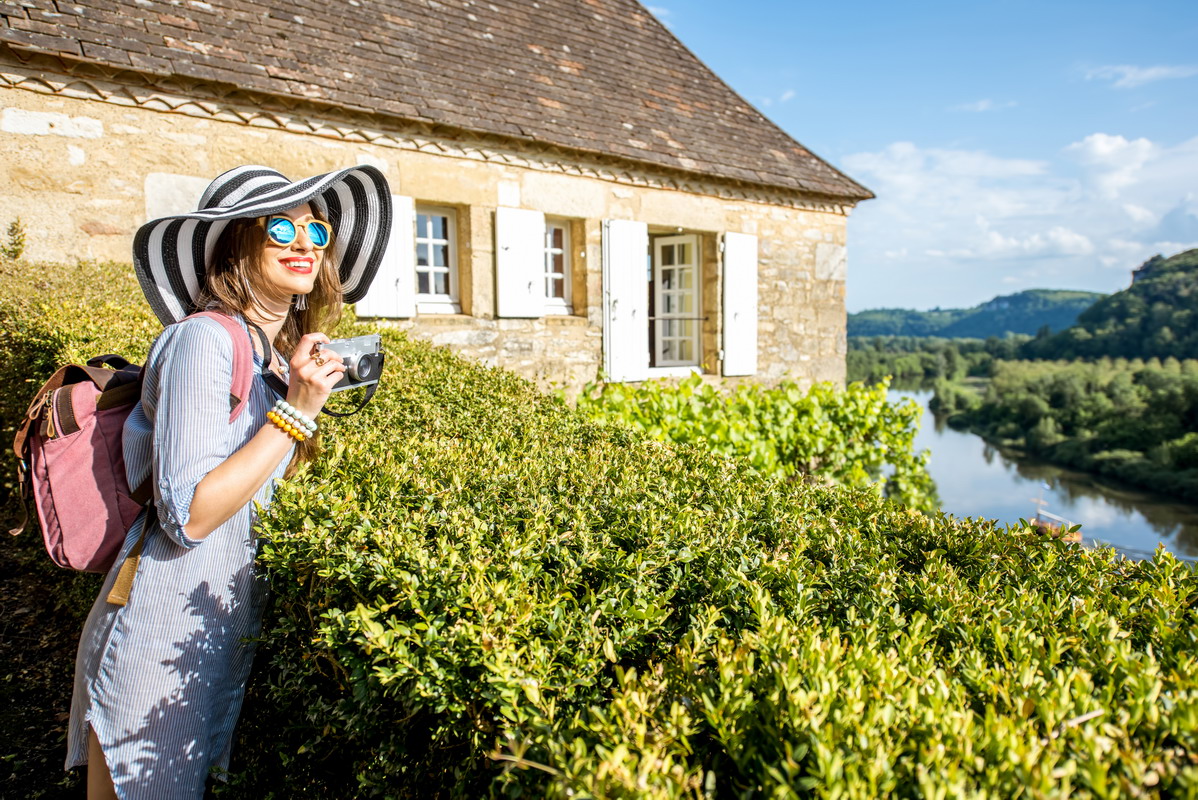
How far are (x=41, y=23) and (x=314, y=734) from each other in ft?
20.7

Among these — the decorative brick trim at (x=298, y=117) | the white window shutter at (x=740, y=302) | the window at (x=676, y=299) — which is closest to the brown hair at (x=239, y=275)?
the decorative brick trim at (x=298, y=117)

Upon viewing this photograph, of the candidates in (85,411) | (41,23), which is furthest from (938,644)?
(41,23)

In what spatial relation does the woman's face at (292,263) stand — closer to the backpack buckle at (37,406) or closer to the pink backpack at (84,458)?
the pink backpack at (84,458)

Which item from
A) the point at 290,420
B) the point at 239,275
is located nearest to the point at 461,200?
the point at 239,275

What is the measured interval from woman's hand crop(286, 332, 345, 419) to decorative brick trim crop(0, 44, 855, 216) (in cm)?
568

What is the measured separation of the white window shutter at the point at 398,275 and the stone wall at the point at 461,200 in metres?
0.16

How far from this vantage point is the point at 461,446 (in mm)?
2652

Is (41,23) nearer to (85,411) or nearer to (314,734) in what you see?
(85,411)

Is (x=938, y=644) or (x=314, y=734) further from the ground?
(x=938, y=644)

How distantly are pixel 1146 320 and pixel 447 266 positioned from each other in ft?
316

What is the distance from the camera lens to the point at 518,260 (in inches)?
314

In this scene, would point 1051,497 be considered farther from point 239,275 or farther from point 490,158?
point 239,275

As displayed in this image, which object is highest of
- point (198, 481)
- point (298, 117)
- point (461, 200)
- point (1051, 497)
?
point (298, 117)

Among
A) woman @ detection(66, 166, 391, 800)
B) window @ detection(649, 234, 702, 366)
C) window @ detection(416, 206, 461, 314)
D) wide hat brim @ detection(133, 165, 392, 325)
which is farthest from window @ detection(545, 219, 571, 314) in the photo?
woman @ detection(66, 166, 391, 800)
